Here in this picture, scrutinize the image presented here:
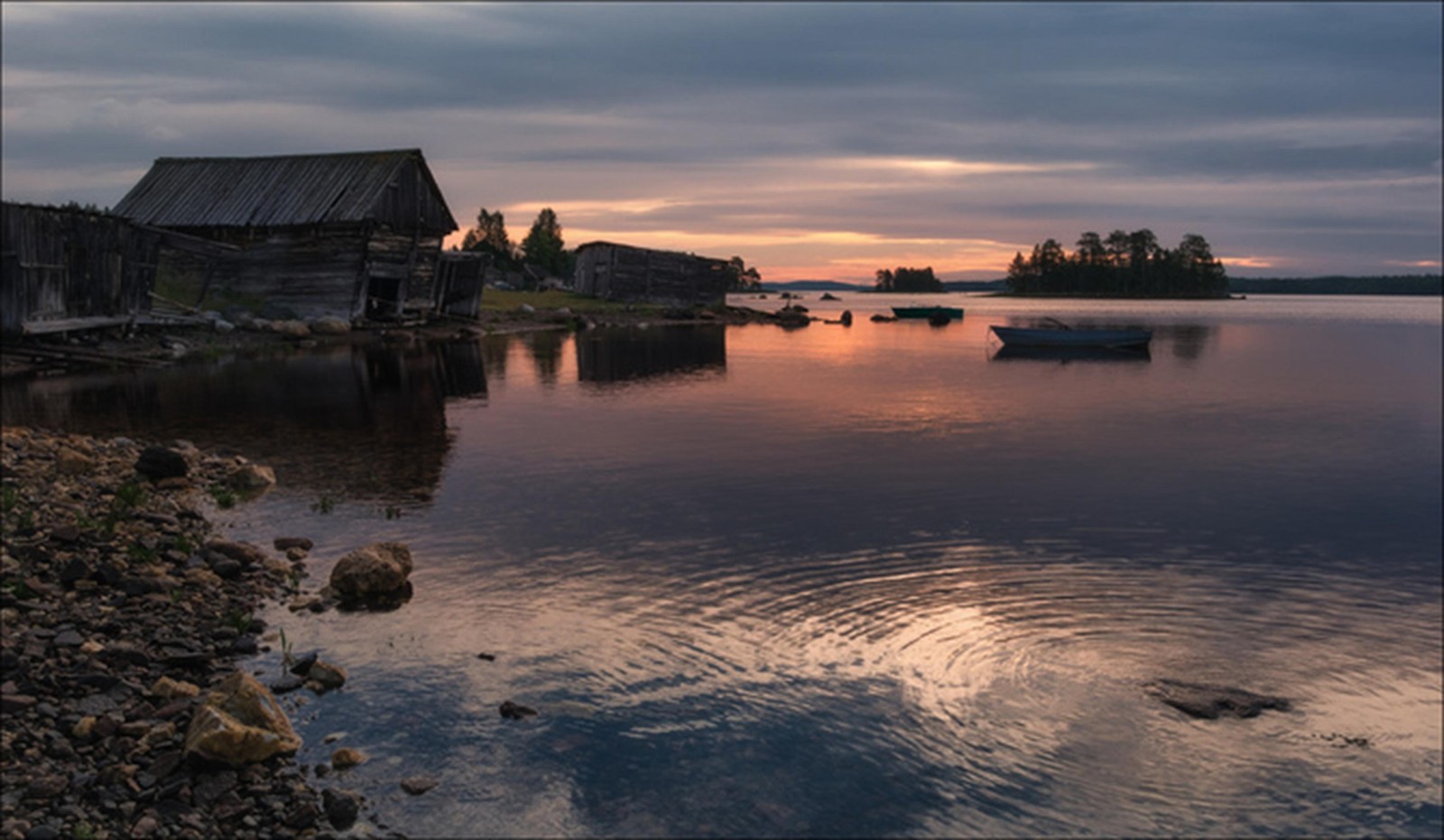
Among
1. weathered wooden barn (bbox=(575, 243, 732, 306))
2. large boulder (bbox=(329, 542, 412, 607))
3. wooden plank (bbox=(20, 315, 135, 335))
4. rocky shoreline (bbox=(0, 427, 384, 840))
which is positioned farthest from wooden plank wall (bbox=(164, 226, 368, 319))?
large boulder (bbox=(329, 542, 412, 607))

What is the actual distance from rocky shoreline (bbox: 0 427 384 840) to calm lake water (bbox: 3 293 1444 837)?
64cm

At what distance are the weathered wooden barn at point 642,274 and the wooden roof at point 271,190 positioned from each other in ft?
100

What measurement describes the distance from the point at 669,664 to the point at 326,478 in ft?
32.9

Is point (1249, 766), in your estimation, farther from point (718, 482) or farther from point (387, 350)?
point (387, 350)

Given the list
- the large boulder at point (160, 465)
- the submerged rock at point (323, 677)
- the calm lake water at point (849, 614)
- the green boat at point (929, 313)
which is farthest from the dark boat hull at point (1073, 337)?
the submerged rock at point (323, 677)

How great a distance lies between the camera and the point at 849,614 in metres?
11.4

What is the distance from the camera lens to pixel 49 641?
8867mm

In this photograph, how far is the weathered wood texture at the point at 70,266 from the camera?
100ft

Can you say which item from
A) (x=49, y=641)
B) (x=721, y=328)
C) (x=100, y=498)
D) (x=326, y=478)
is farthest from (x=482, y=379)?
(x=721, y=328)

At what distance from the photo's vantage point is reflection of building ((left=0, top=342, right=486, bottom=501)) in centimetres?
1869

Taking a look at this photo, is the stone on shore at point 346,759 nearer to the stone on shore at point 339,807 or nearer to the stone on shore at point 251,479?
the stone on shore at point 339,807

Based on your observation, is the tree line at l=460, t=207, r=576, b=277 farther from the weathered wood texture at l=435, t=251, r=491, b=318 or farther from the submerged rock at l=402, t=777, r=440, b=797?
A: the submerged rock at l=402, t=777, r=440, b=797

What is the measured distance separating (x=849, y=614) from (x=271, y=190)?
4377 centimetres

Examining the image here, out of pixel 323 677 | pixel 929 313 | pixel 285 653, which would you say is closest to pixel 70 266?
pixel 285 653
